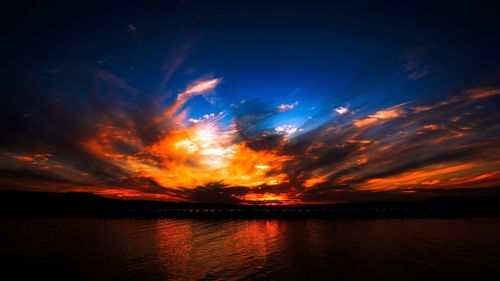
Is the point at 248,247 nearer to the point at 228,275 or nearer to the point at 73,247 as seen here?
the point at 228,275

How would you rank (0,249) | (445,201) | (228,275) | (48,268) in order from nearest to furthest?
(228,275) → (48,268) → (0,249) → (445,201)

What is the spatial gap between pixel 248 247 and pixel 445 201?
686ft

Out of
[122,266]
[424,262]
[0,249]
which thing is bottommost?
[424,262]

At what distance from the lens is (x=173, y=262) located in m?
23.7

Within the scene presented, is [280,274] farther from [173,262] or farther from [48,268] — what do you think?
[48,268]

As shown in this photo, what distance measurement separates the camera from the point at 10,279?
18.2 meters

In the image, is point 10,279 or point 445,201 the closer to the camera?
point 10,279

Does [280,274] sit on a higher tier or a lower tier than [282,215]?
lower

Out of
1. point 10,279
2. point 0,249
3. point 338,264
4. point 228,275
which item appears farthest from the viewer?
point 0,249

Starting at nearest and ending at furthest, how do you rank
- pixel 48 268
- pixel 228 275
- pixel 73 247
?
pixel 228 275
pixel 48 268
pixel 73 247

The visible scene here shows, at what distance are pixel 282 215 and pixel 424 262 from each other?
223 feet

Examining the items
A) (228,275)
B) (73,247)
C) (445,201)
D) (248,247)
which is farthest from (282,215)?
(445,201)

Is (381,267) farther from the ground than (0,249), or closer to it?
closer to it

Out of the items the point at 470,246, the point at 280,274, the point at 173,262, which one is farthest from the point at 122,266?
the point at 470,246
